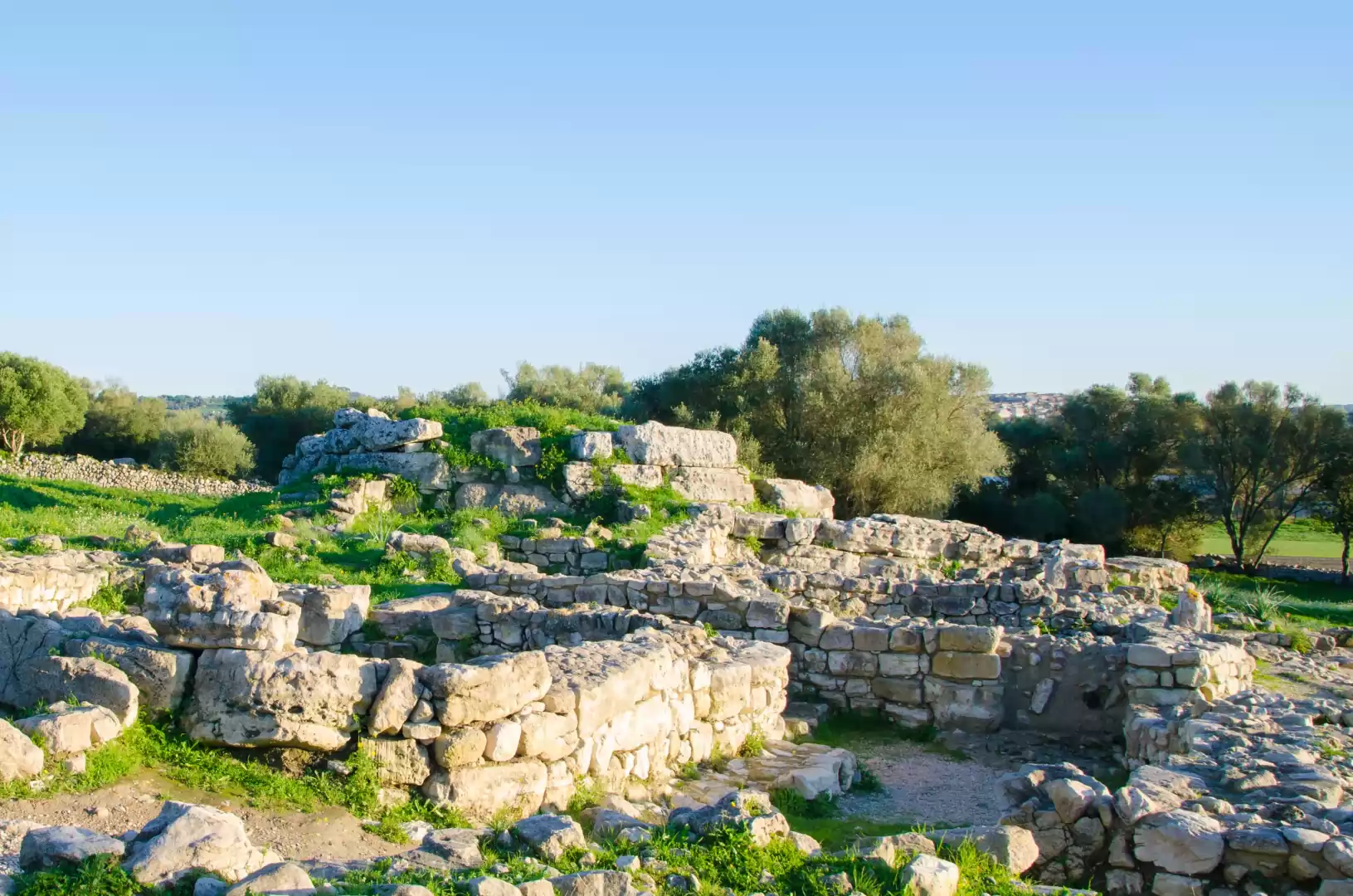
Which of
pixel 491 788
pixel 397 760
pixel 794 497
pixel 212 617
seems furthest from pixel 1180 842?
pixel 794 497

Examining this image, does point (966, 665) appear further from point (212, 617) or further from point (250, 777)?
point (212, 617)

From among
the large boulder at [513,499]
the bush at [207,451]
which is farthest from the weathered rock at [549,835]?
the bush at [207,451]

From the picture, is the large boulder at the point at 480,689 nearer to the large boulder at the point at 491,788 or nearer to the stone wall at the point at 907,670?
the large boulder at the point at 491,788

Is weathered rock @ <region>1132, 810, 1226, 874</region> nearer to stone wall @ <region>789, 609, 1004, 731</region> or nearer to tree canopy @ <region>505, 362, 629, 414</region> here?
stone wall @ <region>789, 609, 1004, 731</region>

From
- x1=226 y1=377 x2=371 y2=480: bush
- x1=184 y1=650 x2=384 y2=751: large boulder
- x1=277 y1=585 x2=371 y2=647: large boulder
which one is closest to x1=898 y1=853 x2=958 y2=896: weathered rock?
x1=184 y1=650 x2=384 y2=751: large boulder

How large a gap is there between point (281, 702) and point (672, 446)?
12.9 meters

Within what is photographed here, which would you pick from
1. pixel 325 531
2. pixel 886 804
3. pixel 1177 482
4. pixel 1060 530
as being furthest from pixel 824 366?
pixel 886 804

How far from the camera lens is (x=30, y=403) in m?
35.8

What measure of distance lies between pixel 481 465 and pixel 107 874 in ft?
45.6

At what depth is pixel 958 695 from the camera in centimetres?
998

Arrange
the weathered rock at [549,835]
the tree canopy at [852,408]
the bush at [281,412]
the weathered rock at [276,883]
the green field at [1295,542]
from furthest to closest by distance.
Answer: the bush at [281,412] → the green field at [1295,542] → the tree canopy at [852,408] → the weathered rock at [549,835] → the weathered rock at [276,883]

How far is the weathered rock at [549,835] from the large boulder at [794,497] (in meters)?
14.1

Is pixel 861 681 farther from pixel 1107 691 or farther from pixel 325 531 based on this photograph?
pixel 325 531

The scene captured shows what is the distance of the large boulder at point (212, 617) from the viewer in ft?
21.3
